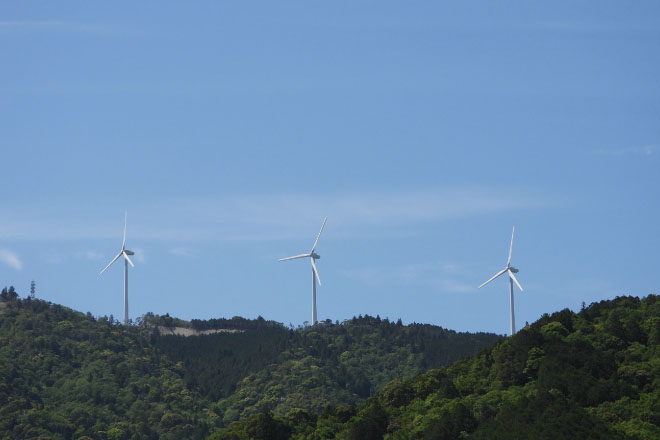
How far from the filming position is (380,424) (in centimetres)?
11444

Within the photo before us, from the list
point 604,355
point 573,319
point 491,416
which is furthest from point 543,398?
point 573,319

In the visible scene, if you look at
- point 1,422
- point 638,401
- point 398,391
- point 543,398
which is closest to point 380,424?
point 398,391

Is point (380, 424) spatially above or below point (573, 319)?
below

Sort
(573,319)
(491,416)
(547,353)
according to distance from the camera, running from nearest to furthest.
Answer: (491,416), (547,353), (573,319)

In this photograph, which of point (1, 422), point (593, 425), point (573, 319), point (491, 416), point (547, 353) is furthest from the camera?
point (1, 422)

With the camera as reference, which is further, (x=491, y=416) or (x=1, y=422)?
(x=1, y=422)

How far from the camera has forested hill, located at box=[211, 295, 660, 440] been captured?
10256cm

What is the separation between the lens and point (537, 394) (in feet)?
362

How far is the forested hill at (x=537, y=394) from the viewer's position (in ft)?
336

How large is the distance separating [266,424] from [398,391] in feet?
44.3

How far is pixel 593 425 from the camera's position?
101 meters

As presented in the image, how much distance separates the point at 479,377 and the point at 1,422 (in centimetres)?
10228

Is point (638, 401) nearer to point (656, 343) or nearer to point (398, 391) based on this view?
point (656, 343)

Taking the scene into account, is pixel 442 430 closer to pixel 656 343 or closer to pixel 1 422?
pixel 656 343
